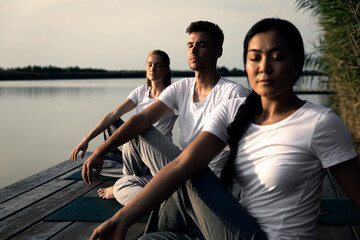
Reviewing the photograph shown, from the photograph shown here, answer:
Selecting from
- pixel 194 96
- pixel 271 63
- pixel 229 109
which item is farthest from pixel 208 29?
pixel 271 63

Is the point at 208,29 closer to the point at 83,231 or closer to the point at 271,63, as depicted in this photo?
the point at 271,63

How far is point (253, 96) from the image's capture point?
4.55ft

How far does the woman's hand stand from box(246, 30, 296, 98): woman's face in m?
0.64

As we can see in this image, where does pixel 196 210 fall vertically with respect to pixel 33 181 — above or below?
above

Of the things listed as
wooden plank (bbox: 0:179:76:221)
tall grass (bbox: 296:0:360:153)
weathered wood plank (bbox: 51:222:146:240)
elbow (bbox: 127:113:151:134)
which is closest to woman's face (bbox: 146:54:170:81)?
wooden plank (bbox: 0:179:76:221)

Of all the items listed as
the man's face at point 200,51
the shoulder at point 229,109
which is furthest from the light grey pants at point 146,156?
the man's face at point 200,51

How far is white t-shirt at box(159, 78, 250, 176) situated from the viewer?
2.15 metres

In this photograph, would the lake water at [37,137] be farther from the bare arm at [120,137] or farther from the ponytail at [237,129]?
the ponytail at [237,129]

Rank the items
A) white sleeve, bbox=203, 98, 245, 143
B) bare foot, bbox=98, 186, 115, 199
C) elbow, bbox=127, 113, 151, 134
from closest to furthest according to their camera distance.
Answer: white sleeve, bbox=203, 98, 245, 143, elbow, bbox=127, 113, 151, 134, bare foot, bbox=98, 186, 115, 199

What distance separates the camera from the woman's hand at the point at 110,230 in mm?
1209

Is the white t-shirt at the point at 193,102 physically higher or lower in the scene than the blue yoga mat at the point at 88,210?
higher

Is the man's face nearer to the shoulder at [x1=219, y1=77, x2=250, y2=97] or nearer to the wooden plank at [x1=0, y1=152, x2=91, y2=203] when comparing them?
the shoulder at [x1=219, y1=77, x2=250, y2=97]

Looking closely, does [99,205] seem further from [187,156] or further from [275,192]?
[275,192]

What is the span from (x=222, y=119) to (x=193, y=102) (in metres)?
0.89
